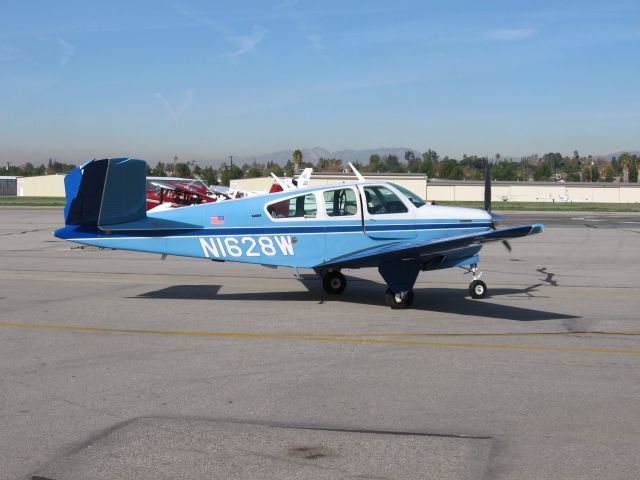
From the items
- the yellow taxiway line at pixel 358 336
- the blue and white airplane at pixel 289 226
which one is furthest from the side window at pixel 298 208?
the yellow taxiway line at pixel 358 336

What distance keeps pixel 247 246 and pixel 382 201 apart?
2545 millimetres

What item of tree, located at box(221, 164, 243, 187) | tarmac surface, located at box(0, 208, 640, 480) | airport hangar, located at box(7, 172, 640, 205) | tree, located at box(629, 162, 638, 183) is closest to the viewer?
tarmac surface, located at box(0, 208, 640, 480)

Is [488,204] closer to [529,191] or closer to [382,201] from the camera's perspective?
[382,201]

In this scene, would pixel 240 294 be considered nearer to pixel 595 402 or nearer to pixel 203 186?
pixel 595 402

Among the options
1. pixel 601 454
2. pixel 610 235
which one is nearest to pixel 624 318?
pixel 601 454

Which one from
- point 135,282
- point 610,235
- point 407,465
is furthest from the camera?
point 610,235

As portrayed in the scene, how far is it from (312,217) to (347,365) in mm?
4726

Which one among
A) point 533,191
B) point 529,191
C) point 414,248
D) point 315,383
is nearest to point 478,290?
point 414,248

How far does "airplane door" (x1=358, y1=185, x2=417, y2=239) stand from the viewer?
491 inches

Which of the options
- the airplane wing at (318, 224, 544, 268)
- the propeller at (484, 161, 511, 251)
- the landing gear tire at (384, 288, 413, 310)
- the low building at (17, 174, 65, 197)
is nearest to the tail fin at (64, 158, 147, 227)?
the airplane wing at (318, 224, 544, 268)

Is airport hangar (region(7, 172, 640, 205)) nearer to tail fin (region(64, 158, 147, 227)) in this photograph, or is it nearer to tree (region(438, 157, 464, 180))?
tree (region(438, 157, 464, 180))

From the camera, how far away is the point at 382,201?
1257 cm

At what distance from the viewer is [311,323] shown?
35.4 feet

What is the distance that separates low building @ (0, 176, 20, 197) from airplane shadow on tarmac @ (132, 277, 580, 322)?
375ft
